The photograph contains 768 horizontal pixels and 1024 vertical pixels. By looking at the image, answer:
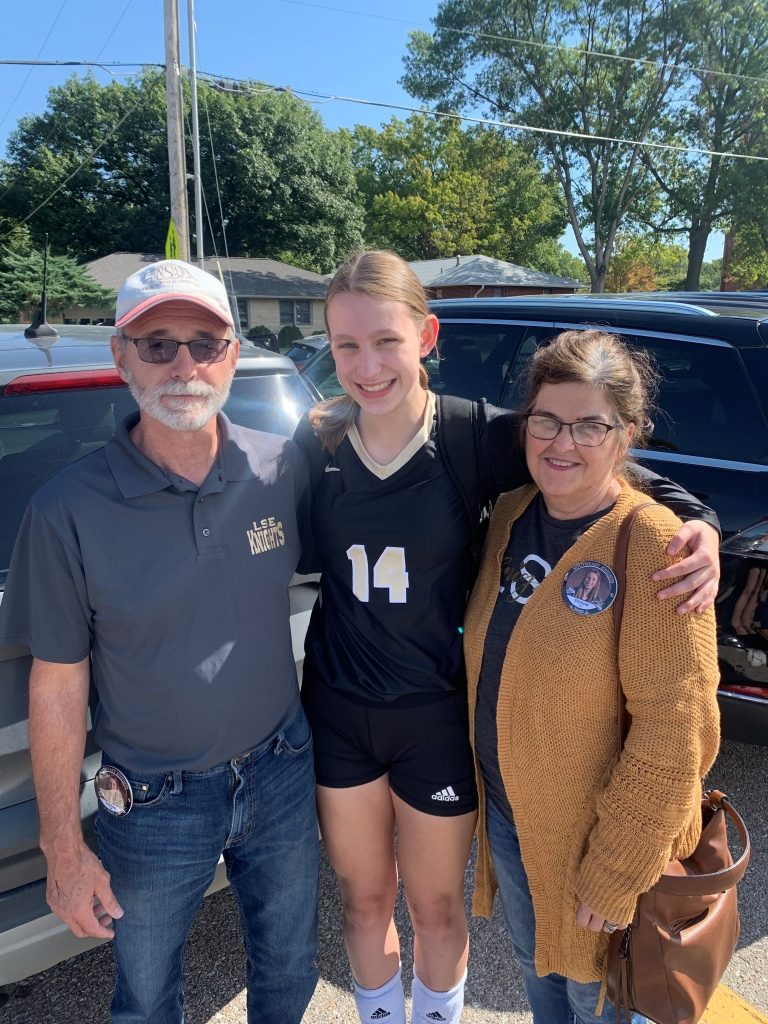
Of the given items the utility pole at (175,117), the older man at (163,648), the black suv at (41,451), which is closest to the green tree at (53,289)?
the utility pole at (175,117)

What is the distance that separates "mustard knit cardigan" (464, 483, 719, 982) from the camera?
1423 mm

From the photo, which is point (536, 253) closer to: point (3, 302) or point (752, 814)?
point (3, 302)

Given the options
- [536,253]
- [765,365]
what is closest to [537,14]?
[536,253]

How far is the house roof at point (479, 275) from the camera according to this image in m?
30.4

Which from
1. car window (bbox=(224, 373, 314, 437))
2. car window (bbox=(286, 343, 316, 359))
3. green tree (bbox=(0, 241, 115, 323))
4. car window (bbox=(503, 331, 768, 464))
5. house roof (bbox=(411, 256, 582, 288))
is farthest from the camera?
house roof (bbox=(411, 256, 582, 288))

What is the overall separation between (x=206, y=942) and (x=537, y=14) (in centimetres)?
3321

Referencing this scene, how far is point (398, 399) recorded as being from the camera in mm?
1792

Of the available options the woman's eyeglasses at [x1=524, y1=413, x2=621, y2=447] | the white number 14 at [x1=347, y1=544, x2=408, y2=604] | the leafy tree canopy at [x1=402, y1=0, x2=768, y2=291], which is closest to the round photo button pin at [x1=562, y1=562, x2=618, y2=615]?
the woman's eyeglasses at [x1=524, y1=413, x2=621, y2=447]

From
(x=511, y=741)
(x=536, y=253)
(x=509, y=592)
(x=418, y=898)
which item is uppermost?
(x=536, y=253)

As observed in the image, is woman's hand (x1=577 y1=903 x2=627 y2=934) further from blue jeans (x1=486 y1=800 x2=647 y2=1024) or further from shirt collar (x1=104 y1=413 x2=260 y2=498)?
shirt collar (x1=104 y1=413 x2=260 y2=498)

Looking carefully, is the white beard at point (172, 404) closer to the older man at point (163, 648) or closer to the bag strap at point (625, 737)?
the older man at point (163, 648)

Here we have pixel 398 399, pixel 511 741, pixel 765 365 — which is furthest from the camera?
pixel 765 365

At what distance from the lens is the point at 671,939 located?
153 centimetres

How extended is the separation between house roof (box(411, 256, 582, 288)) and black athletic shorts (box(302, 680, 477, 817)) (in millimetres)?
28838
